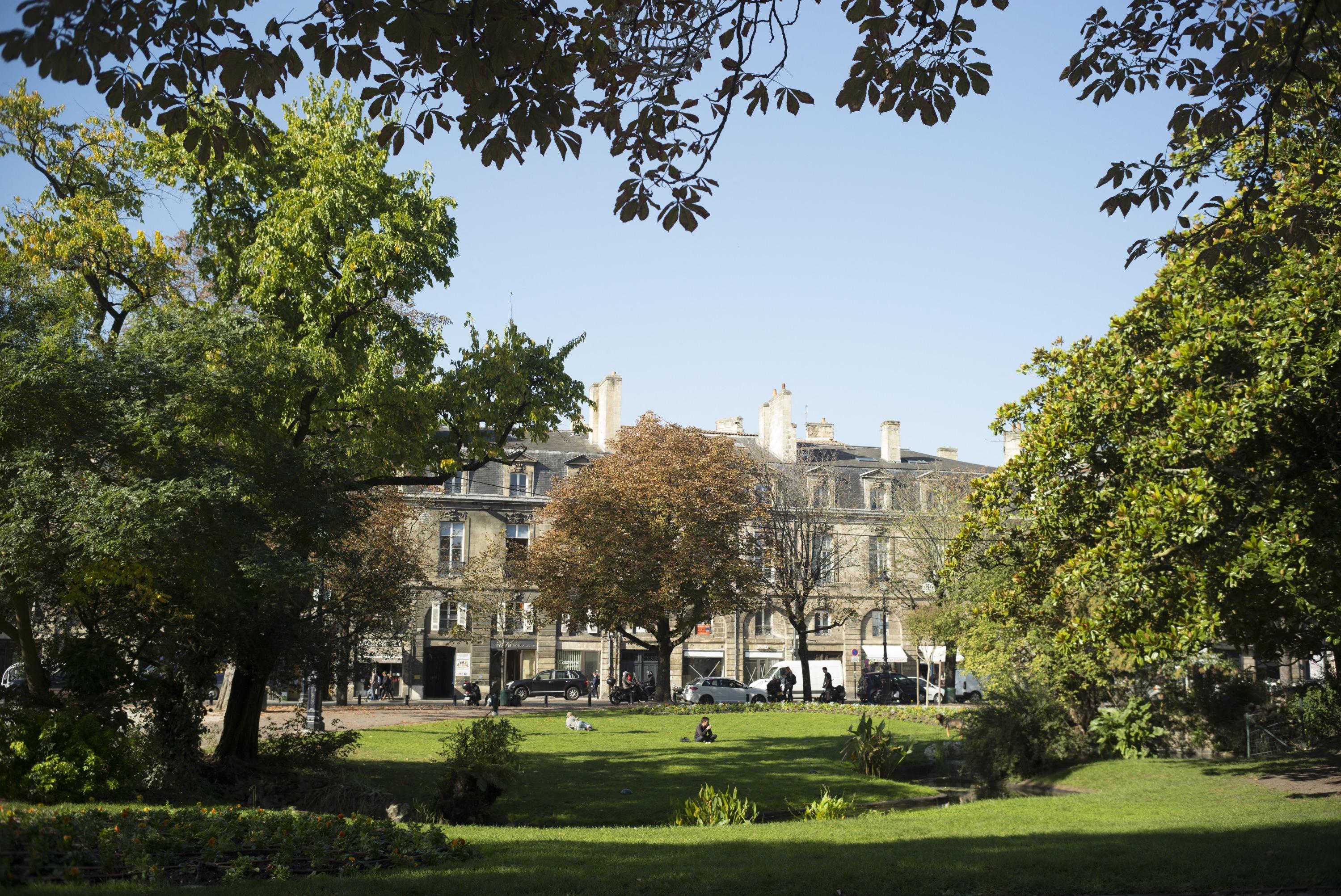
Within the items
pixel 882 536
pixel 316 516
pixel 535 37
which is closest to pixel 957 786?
pixel 316 516

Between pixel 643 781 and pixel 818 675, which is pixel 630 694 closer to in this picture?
pixel 818 675

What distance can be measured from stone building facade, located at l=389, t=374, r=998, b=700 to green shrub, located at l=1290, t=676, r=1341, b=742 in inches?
1279

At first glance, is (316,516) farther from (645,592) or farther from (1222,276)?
(645,592)

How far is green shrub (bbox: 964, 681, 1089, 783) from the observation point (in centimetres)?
2005

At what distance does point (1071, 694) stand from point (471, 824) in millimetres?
12643

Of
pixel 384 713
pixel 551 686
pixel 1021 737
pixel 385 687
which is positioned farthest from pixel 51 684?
pixel 385 687

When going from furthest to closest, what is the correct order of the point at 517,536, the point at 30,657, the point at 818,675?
the point at 517,536
the point at 818,675
the point at 30,657

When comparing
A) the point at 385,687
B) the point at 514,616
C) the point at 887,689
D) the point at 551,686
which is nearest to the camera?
the point at 551,686

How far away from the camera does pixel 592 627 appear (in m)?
56.8

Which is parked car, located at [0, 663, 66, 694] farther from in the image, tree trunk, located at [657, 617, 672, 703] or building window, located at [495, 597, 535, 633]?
building window, located at [495, 597, 535, 633]

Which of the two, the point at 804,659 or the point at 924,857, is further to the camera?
the point at 804,659

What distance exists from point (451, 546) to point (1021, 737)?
4167 centimetres

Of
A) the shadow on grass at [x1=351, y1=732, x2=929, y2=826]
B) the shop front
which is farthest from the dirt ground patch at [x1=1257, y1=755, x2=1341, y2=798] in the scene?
the shop front

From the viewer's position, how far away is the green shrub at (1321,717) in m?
20.1
